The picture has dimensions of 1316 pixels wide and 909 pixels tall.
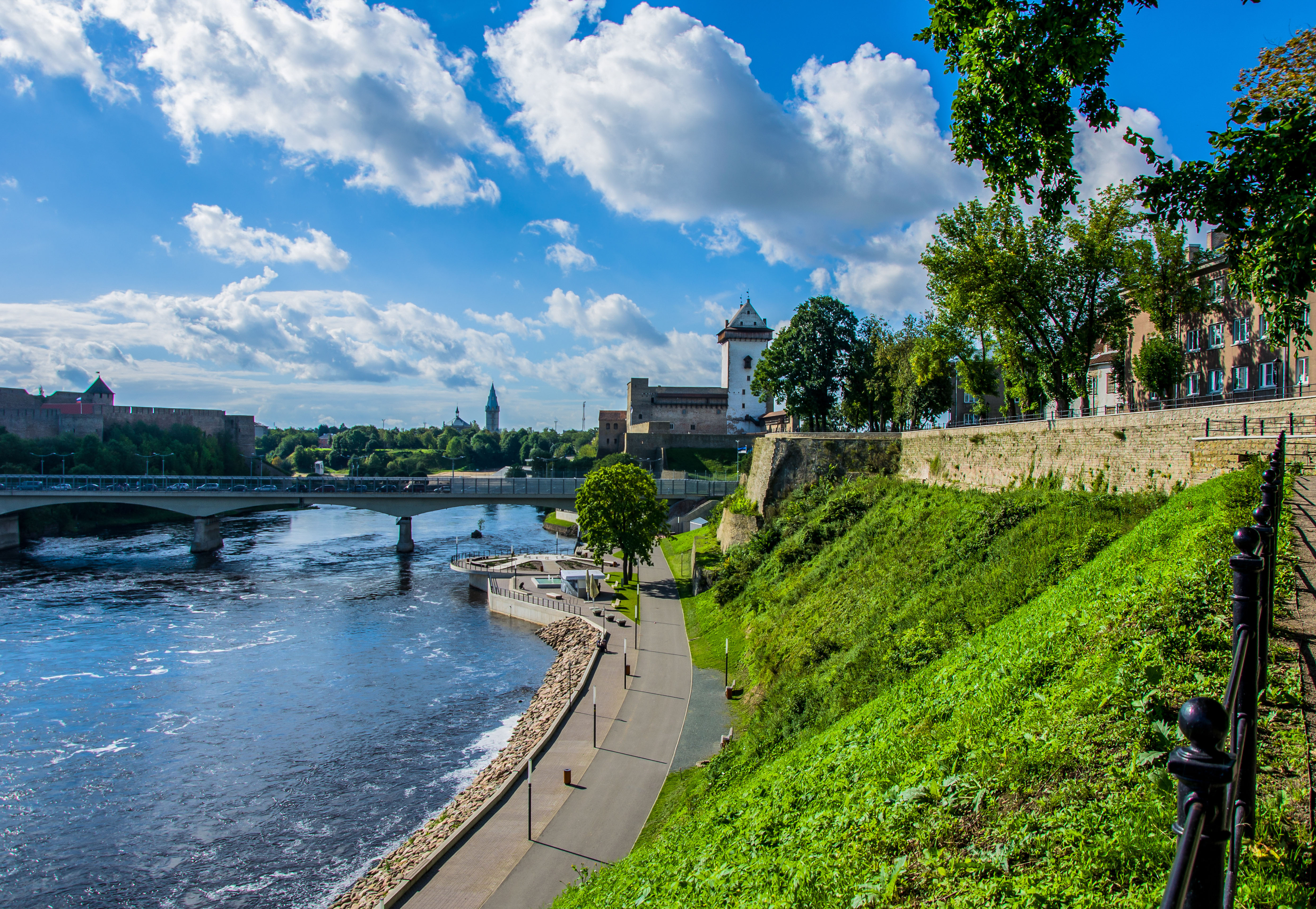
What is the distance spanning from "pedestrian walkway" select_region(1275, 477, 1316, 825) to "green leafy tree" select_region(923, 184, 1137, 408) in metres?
16.6

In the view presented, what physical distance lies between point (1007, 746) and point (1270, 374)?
25942mm

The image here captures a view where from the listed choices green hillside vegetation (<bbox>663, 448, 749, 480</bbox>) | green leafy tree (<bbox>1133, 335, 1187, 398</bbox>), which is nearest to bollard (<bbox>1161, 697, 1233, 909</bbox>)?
green leafy tree (<bbox>1133, 335, 1187, 398</bbox>)


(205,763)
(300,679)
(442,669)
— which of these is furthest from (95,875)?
(442,669)

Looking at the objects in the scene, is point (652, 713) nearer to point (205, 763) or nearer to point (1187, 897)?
point (205, 763)

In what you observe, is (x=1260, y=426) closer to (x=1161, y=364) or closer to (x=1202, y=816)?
(x=1161, y=364)

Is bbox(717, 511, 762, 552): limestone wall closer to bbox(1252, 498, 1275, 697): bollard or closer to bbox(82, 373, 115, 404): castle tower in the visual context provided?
bbox(1252, 498, 1275, 697): bollard

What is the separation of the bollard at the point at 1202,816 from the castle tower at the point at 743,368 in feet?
302

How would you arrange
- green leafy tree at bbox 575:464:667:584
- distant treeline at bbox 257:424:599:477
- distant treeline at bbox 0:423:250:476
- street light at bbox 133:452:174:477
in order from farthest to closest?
distant treeline at bbox 257:424:599:477, street light at bbox 133:452:174:477, distant treeline at bbox 0:423:250:476, green leafy tree at bbox 575:464:667:584

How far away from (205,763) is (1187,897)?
2723cm

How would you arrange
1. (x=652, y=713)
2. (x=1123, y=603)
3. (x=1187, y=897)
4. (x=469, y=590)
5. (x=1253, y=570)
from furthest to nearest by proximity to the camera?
(x=469, y=590) → (x=652, y=713) → (x=1123, y=603) → (x=1253, y=570) → (x=1187, y=897)

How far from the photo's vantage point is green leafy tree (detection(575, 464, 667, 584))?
4162 cm

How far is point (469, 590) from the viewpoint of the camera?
160ft

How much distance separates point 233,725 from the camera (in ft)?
85.4

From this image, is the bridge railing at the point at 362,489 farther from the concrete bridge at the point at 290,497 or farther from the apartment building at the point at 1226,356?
the apartment building at the point at 1226,356
